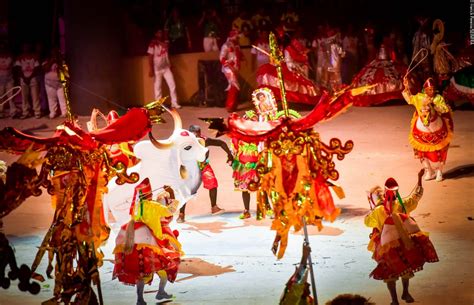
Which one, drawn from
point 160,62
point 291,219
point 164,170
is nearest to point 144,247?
point 291,219

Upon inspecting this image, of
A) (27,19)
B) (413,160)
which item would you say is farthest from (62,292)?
(27,19)

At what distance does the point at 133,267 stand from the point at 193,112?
44.0 feet

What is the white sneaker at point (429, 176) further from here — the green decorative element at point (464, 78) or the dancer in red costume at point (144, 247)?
the dancer in red costume at point (144, 247)

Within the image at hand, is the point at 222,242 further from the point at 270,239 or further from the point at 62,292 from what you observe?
the point at 62,292

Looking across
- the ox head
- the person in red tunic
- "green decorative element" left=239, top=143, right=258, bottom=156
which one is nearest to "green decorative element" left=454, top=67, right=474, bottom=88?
the person in red tunic

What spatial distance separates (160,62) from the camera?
81.1 feet

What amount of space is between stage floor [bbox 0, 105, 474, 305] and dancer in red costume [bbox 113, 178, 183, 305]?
529 millimetres

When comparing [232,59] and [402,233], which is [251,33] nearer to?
[232,59]

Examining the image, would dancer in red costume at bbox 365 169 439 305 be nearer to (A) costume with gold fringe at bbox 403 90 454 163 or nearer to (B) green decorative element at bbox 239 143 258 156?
(B) green decorative element at bbox 239 143 258 156

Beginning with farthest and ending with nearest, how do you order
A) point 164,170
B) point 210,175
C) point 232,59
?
1. point 232,59
2. point 210,175
3. point 164,170

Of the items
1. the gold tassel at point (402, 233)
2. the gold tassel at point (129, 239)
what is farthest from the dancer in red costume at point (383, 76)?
the gold tassel at point (129, 239)

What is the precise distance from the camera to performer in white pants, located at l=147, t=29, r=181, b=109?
24719 mm

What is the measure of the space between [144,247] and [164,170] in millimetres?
1877

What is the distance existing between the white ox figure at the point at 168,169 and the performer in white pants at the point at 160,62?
11705 mm
